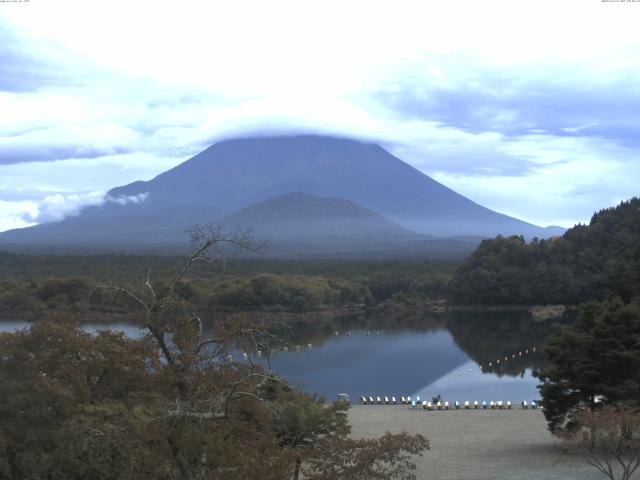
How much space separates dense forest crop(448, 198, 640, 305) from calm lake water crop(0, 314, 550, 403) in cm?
541

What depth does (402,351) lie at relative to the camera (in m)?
41.2

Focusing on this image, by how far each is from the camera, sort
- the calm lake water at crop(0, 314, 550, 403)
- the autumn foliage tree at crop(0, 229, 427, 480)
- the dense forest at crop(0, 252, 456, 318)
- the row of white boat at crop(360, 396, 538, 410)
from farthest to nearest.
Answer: the dense forest at crop(0, 252, 456, 318) → the calm lake water at crop(0, 314, 550, 403) → the row of white boat at crop(360, 396, 538, 410) → the autumn foliage tree at crop(0, 229, 427, 480)

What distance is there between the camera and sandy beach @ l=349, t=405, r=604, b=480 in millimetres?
13750

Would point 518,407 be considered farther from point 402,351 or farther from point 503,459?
point 402,351

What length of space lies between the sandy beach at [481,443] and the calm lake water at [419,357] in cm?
312

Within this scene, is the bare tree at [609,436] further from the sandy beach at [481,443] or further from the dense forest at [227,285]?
the dense forest at [227,285]

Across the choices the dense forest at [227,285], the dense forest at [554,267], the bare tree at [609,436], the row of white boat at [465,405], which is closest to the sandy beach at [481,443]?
the row of white boat at [465,405]

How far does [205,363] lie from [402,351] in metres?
33.5

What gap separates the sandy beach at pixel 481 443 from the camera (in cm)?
1375

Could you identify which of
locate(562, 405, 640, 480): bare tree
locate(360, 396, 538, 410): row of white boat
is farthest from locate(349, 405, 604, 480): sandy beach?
locate(562, 405, 640, 480): bare tree

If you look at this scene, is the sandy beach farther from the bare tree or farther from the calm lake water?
the calm lake water

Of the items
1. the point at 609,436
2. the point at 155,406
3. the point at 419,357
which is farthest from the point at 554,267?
the point at 155,406

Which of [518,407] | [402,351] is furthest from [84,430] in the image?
[402,351]

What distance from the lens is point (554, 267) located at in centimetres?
6053
